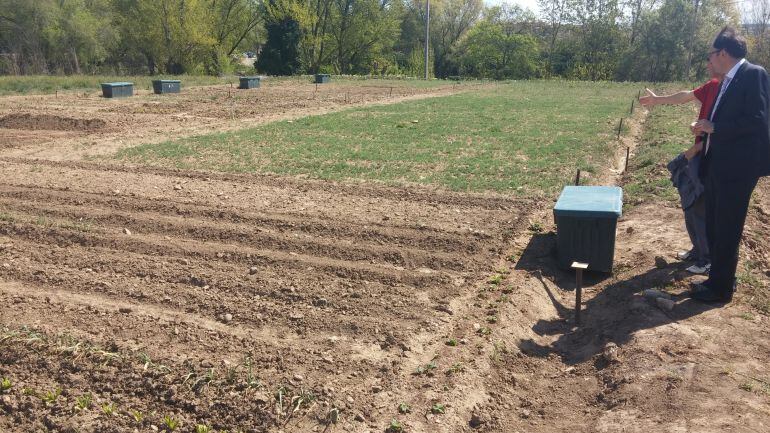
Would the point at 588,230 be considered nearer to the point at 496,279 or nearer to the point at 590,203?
the point at 590,203

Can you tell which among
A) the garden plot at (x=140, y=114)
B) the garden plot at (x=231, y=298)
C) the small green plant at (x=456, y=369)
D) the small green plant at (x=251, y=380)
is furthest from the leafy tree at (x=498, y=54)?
the small green plant at (x=251, y=380)

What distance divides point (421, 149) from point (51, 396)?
9782mm

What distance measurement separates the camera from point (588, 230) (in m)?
6.17

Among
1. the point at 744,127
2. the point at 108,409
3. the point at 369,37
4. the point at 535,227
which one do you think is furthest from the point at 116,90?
the point at 369,37

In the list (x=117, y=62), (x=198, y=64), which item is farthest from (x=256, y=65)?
(x=117, y=62)

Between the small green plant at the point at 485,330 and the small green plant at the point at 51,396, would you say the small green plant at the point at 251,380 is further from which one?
the small green plant at the point at 485,330

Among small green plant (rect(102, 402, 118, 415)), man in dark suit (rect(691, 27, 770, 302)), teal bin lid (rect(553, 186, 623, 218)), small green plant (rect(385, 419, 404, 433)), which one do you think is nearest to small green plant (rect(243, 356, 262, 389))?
small green plant (rect(102, 402, 118, 415))

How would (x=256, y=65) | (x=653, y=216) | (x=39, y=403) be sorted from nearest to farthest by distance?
(x=39, y=403), (x=653, y=216), (x=256, y=65)

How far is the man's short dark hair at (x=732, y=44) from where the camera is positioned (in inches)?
191

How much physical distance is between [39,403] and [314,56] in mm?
55782

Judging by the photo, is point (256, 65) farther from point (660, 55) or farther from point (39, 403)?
point (39, 403)

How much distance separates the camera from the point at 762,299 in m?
5.26

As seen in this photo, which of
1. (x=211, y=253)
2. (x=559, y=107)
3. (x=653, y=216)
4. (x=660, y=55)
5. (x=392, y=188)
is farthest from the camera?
(x=660, y=55)

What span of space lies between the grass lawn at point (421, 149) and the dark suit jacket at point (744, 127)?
4.65 m
